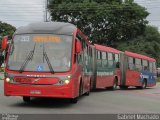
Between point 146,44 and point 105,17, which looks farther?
point 146,44

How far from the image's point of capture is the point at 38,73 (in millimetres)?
16359

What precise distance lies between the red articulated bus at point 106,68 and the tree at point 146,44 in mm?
30046

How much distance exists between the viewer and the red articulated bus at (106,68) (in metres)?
26.9

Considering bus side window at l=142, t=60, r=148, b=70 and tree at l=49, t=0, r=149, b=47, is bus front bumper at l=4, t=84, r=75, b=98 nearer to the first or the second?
bus side window at l=142, t=60, r=148, b=70

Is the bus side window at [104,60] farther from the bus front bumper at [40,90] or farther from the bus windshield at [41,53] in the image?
the bus front bumper at [40,90]

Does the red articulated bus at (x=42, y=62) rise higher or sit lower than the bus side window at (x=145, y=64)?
higher

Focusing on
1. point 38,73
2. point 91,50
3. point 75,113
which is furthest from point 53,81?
point 91,50

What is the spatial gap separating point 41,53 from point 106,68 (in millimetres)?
12328

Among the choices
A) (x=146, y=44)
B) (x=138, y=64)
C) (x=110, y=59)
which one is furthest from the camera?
(x=146, y=44)

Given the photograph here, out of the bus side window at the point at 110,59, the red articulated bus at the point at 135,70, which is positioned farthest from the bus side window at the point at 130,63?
the bus side window at the point at 110,59

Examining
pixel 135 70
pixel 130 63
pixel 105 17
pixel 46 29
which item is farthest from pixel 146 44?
pixel 46 29

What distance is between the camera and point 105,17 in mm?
61250

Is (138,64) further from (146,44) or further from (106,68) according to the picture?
(146,44)

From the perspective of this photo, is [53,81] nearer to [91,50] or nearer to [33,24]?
[33,24]
